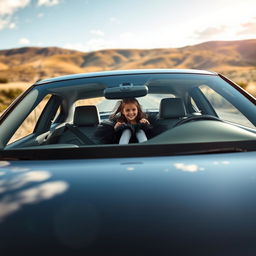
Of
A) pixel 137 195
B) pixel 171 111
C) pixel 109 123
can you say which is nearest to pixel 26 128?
pixel 109 123

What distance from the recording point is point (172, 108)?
361cm

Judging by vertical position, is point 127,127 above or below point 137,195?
above

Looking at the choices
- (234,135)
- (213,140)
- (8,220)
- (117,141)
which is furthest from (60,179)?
(117,141)

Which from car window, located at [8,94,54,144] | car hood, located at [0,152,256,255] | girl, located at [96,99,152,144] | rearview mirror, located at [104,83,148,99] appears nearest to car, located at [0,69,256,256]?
car hood, located at [0,152,256,255]

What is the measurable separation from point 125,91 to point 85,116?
0.56m

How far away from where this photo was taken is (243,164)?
2158 millimetres

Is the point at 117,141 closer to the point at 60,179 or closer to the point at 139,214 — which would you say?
the point at 60,179

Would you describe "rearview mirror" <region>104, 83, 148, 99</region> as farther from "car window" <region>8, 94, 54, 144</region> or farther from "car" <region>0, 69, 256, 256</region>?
"car window" <region>8, 94, 54, 144</region>

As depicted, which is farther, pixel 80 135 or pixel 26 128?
pixel 26 128

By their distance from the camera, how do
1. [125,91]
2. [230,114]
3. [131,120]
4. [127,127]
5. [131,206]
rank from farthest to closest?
[230,114] → [131,120] → [127,127] → [125,91] → [131,206]

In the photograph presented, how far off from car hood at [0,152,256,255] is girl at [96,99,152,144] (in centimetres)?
135

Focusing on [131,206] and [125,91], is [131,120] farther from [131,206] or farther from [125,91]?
[131,206]

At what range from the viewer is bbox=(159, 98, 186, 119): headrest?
140 inches

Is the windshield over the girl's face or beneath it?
beneath
